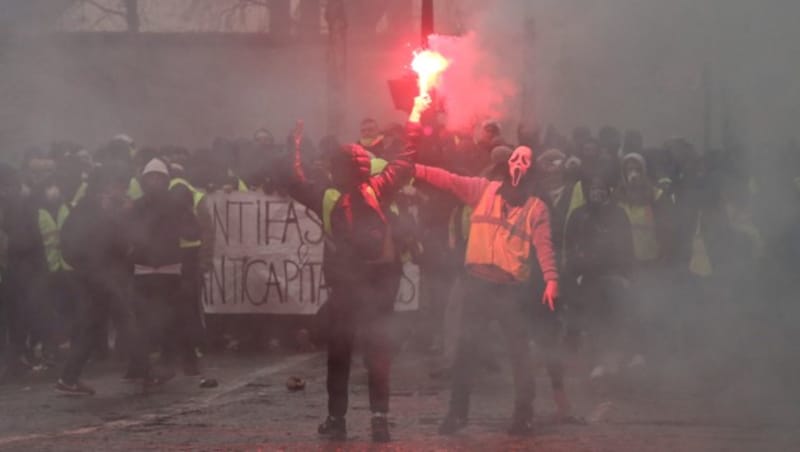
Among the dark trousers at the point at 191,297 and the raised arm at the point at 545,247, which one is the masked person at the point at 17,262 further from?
the raised arm at the point at 545,247

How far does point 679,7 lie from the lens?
10.3 metres

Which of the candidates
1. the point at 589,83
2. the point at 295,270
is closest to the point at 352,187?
the point at 589,83

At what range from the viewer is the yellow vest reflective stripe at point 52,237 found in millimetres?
13617

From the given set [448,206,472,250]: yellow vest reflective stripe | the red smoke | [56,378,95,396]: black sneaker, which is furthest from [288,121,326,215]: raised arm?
[56,378,95,396]: black sneaker

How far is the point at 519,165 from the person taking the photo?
9898mm

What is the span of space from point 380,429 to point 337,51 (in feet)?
17.2

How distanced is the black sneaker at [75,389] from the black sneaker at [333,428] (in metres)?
2.92

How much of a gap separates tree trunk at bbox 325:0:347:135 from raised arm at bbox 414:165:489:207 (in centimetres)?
355

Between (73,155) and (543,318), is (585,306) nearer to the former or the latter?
(543,318)

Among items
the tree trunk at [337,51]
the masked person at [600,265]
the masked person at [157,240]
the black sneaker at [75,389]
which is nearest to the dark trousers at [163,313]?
the masked person at [157,240]

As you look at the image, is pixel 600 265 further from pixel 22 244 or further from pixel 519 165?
pixel 22 244

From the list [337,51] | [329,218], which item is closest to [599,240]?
[337,51]

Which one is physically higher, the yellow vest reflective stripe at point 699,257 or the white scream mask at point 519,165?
the white scream mask at point 519,165

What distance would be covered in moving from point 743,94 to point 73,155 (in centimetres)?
532
